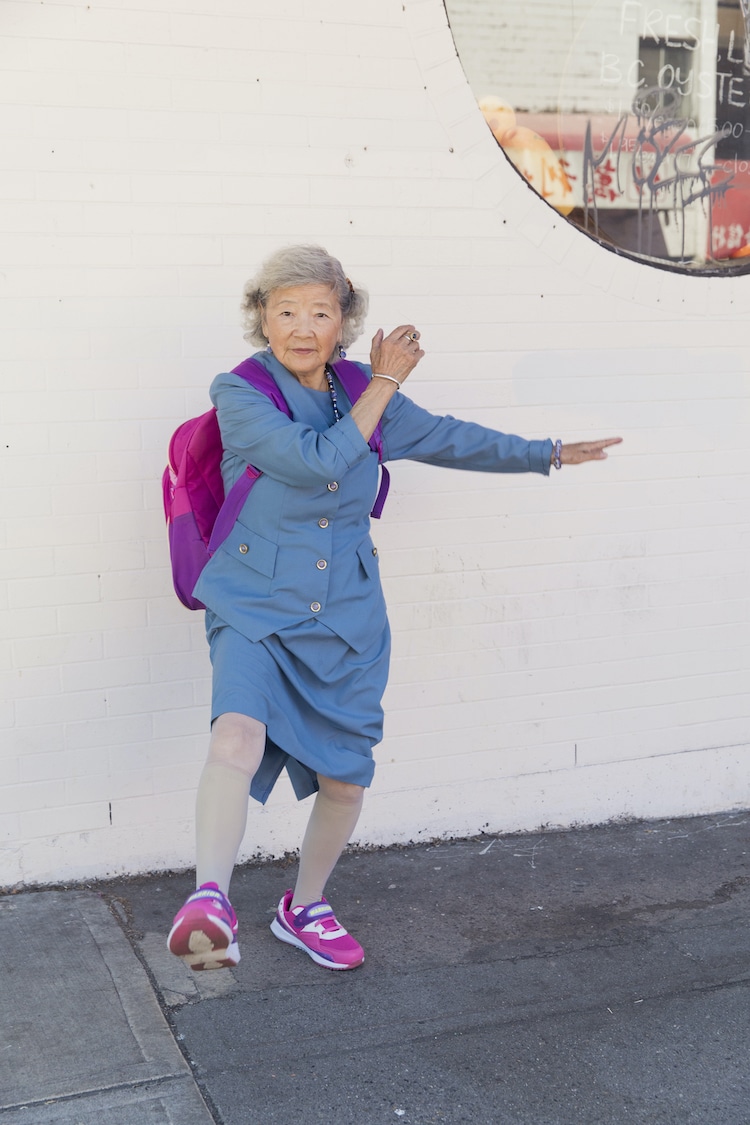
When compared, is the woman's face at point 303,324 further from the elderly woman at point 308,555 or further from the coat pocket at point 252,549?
the coat pocket at point 252,549

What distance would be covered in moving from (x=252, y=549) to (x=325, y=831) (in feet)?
2.95

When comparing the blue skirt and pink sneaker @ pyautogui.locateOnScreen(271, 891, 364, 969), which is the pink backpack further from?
pink sneaker @ pyautogui.locateOnScreen(271, 891, 364, 969)

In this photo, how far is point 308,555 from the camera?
126 inches

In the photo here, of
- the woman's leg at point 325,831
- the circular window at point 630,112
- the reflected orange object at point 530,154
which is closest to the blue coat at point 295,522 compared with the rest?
the woman's leg at point 325,831

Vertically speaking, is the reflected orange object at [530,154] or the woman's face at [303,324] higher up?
the reflected orange object at [530,154]

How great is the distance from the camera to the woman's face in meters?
3.22

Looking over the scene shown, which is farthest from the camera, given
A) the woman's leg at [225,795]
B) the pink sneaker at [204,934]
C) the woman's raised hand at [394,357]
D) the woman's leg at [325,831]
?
the woman's leg at [325,831]

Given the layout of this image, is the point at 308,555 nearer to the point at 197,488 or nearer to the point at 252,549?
the point at 252,549

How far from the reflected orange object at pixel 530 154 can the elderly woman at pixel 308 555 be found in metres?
1.32

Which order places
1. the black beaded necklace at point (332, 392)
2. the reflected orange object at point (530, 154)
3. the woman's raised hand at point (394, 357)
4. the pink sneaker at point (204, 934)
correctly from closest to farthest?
the pink sneaker at point (204, 934) → the woman's raised hand at point (394, 357) → the black beaded necklace at point (332, 392) → the reflected orange object at point (530, 154)

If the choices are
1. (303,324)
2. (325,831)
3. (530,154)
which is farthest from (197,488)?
(530,154)

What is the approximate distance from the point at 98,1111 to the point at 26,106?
9.56 ft

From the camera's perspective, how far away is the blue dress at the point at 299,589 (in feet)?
10.1

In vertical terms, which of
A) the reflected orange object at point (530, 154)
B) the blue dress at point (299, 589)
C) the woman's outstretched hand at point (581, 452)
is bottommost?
the blue dress at point (299, 589)
